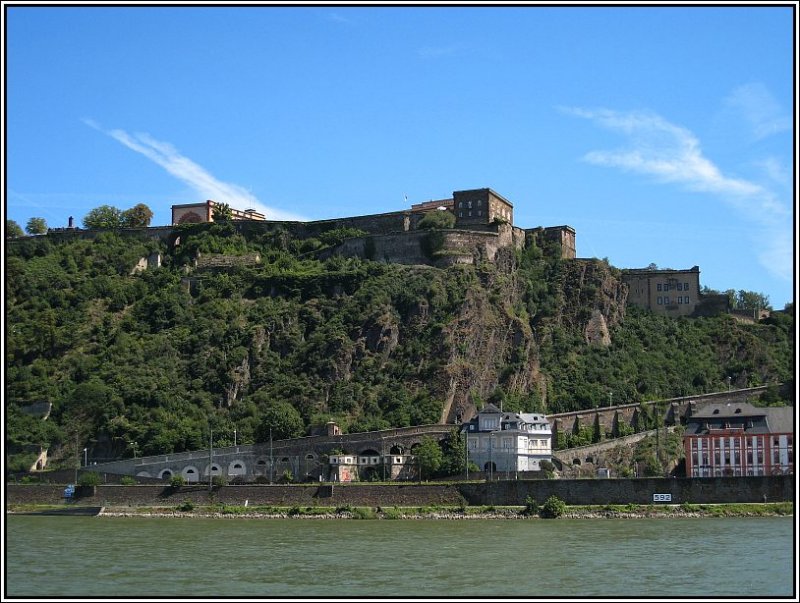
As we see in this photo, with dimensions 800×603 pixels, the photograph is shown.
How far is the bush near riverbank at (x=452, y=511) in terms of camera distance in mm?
62062

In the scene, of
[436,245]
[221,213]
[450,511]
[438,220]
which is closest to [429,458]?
[450,511]

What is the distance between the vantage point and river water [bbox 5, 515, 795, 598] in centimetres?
3538

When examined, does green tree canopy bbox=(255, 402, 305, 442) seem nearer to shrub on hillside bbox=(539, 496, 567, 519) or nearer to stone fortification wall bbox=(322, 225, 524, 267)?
shrub on hillside bbox=(539, 496, 567, 519)

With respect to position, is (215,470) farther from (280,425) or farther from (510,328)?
(510,328)

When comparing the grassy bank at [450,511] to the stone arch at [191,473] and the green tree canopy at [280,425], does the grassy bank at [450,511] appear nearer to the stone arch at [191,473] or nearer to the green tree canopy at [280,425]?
the stone arch at [191,473]

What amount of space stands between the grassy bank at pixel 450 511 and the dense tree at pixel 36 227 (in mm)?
53963

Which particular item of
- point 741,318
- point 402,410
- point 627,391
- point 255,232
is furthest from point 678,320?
point 255,232

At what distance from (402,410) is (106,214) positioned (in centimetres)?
5388

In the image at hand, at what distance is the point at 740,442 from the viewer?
70.9 meters

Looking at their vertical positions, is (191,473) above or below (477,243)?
below

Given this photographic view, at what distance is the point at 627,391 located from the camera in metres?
88.6

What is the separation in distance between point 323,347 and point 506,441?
63.7 ft

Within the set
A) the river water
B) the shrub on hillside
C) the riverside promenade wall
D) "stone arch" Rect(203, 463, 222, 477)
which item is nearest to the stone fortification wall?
"stone arch" Rect(203, 463, 222, 477)

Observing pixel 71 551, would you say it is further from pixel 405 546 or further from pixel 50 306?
pixel 50 306
